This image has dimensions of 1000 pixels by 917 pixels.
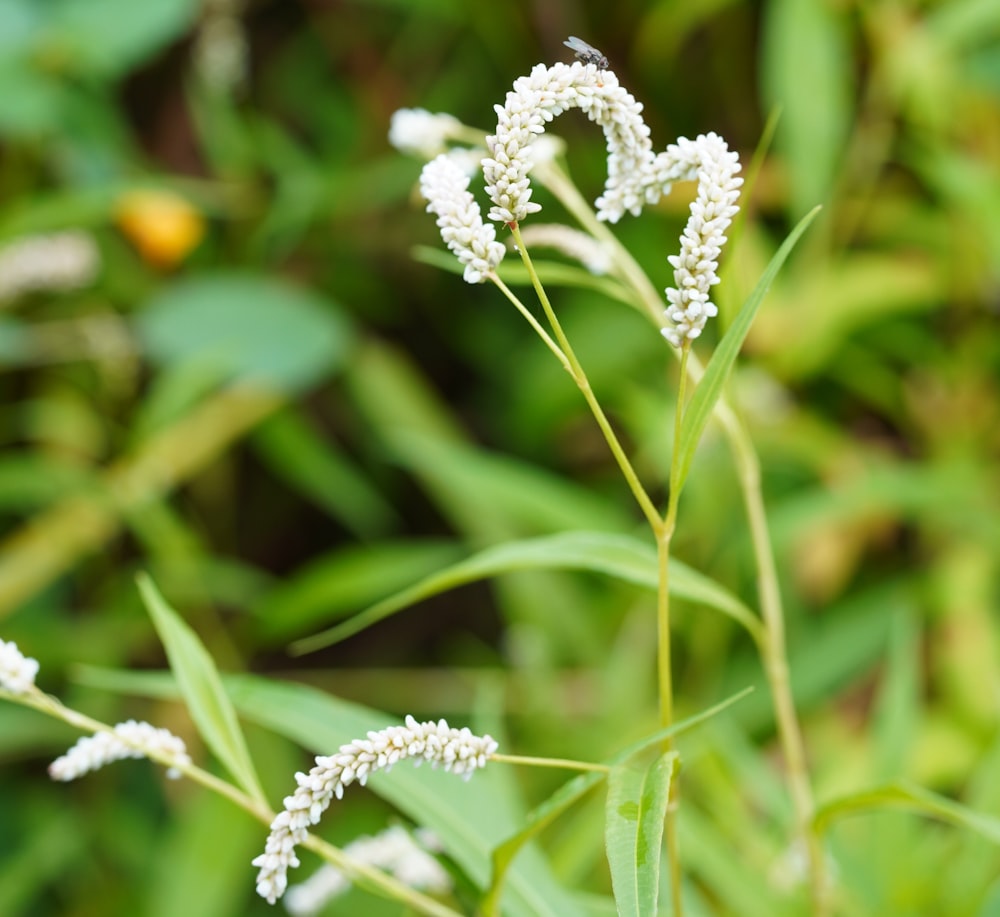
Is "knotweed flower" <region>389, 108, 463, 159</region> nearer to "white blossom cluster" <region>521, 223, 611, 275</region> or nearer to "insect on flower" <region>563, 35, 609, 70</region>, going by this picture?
"white blossom cluster" <region>521, 223, 611, 275</region>

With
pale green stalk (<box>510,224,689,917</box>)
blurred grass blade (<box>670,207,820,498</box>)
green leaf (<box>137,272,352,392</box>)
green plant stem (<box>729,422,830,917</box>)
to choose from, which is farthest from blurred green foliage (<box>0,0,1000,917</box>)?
blurred grass blade (<box>670,207,820,498</box>)

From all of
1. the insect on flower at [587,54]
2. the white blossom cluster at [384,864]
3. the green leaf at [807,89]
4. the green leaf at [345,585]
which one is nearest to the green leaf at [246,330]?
the green leaf at [345,585]

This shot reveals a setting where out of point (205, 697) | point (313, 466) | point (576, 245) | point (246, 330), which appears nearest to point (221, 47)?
point (246, 330)

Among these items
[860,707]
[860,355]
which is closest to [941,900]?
[860,707]

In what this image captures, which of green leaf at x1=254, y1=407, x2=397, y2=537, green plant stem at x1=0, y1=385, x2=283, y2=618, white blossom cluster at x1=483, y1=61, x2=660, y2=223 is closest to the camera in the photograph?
white blossom cluster at x1=483, y1=61, x2=660, y2=223

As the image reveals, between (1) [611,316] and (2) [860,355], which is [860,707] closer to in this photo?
(2) [860,355]

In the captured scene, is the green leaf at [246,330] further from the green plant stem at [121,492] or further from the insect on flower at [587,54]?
the insect on flower at [587,54]
